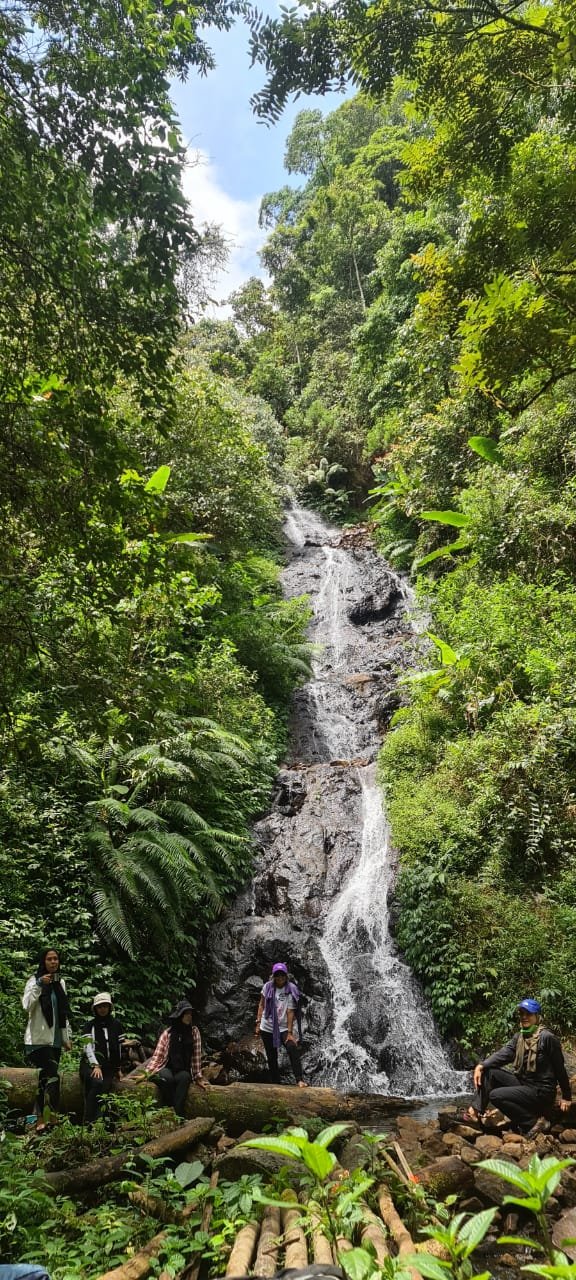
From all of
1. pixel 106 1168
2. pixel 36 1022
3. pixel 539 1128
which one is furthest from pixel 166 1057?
pixel 539 1128

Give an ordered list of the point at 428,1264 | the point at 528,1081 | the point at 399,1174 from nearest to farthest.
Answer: the point at 428,1264
the point at 399,1174
the point at 528,1081

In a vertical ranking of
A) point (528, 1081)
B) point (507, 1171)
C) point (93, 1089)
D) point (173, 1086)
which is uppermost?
point (507, 1171)

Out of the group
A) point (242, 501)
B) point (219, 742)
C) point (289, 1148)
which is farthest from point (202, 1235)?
point (242, 501)

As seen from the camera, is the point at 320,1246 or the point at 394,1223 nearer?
the point at 320,1246

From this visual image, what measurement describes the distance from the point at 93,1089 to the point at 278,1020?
2.17m

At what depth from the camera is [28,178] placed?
3.87 metres

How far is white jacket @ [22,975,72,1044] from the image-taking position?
17.8 feet

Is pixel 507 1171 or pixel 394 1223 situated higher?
pixel 507 1171

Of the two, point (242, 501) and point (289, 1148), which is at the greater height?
point (242, 501)

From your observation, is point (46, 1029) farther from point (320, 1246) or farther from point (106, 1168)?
point (320, 1246)

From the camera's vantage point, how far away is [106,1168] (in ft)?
13.9

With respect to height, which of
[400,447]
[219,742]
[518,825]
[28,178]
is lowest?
[518,825]

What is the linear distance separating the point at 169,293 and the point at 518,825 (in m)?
7.33

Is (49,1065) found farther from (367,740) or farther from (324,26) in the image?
(367,740)
